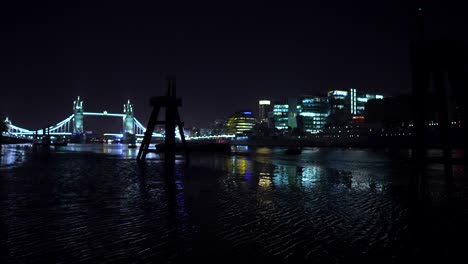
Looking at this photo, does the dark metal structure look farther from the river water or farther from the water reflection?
the river water

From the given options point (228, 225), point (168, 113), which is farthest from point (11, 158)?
point (228, 225)

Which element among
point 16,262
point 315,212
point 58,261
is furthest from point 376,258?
point 16,262

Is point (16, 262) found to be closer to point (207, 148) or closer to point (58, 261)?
point (58, 261)

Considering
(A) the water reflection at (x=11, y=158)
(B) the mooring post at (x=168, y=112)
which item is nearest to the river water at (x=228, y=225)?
(A) the water reflection at (x=11, y=158)

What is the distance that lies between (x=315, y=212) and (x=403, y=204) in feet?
11.9

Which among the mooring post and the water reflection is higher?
the mooring post

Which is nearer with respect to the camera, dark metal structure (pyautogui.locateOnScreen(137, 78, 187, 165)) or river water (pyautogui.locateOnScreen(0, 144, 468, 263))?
river water (pyautogui.locateOnScreen(0, 144, 468, 263))

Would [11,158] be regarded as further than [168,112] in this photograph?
Yes

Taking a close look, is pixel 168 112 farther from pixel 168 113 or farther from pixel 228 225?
pixel 228 225

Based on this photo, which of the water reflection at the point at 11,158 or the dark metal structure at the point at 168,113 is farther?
the dark metal structure at the point at 168,113

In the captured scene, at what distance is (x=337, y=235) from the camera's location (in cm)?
847

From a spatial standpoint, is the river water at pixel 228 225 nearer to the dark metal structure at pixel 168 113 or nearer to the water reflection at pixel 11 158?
the water reflection at pixel 11 158

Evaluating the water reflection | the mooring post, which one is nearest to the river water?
the water reflection

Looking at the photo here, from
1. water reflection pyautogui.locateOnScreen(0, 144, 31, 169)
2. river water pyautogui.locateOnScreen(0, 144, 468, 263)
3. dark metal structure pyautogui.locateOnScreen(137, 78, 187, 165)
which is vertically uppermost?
dark metal structure pyautogui.locateOnScreen(137, 78, 187, 165)
